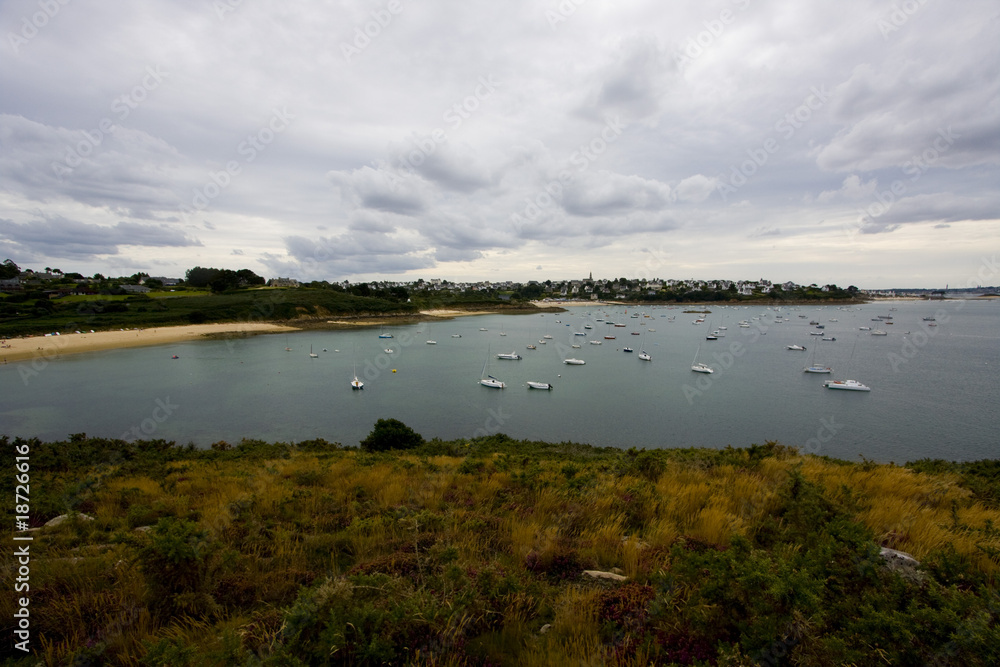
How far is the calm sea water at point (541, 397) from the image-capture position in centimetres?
2531

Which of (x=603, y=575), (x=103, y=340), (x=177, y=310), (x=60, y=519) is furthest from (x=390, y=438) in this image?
(x=177, y=310)

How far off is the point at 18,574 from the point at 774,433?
3152 cm

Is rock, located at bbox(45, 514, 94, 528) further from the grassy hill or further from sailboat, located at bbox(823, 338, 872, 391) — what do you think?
the grassy hill

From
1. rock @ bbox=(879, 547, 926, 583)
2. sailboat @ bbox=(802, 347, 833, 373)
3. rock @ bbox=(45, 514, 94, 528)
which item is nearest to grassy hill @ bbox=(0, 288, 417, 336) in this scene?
rock @ bbox=(45, 514, 94, 528)

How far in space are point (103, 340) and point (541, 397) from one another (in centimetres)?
6650

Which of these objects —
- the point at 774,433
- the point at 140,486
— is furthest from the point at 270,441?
the point at 774,433

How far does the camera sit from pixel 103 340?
197 ft

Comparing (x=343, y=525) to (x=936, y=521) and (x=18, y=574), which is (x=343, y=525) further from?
(x=936, y=521)

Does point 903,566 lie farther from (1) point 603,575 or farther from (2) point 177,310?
(2) point 177,310

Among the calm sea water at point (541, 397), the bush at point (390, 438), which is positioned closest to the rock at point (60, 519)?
the bush at point (390, 438)

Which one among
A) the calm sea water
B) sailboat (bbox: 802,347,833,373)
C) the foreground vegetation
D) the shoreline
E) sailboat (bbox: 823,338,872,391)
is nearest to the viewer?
the foreground vegetation

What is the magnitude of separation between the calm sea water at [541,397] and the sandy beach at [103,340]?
15.4 ft

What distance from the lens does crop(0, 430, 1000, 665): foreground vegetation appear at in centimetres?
296

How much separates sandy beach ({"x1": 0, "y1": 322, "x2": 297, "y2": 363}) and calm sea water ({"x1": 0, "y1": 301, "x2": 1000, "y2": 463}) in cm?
468
